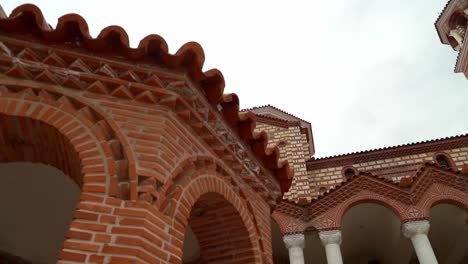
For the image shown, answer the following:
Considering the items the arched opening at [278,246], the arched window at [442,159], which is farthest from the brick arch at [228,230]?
the arched window at [442,159]

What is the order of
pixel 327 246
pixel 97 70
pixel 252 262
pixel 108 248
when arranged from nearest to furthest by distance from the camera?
1. pixel 108 248
2. pixel 97 70
3. pixel 252 262
4. pixel 327 246

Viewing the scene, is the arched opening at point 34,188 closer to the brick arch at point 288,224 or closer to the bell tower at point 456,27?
the brick arch at point 288,224

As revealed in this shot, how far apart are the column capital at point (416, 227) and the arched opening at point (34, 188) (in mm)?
6848

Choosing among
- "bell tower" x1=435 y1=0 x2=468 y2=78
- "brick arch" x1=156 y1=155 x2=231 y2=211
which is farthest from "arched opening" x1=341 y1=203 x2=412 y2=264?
"bell tower" x1=435 y1=0 x2=468 y2=78

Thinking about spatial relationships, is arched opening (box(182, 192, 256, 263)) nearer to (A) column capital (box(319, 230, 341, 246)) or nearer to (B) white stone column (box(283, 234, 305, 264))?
(B) white stone column (box(283, 234, 305, 264))

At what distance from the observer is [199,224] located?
3881 mm

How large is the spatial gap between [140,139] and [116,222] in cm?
72

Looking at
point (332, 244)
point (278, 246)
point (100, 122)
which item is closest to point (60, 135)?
point (100, 122)

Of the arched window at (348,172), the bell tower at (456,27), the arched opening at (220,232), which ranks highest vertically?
the bell tower at (456,27)

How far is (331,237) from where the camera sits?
774 cm

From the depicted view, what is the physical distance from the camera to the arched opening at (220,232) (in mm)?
3748

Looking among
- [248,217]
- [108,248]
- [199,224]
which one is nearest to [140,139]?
[108,248]

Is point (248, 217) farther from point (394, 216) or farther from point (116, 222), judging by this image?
point (394, 216)

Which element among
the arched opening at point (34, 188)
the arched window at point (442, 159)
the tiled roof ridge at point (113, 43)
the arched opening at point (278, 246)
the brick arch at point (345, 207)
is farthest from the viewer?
the arched window at point (442, 159)
